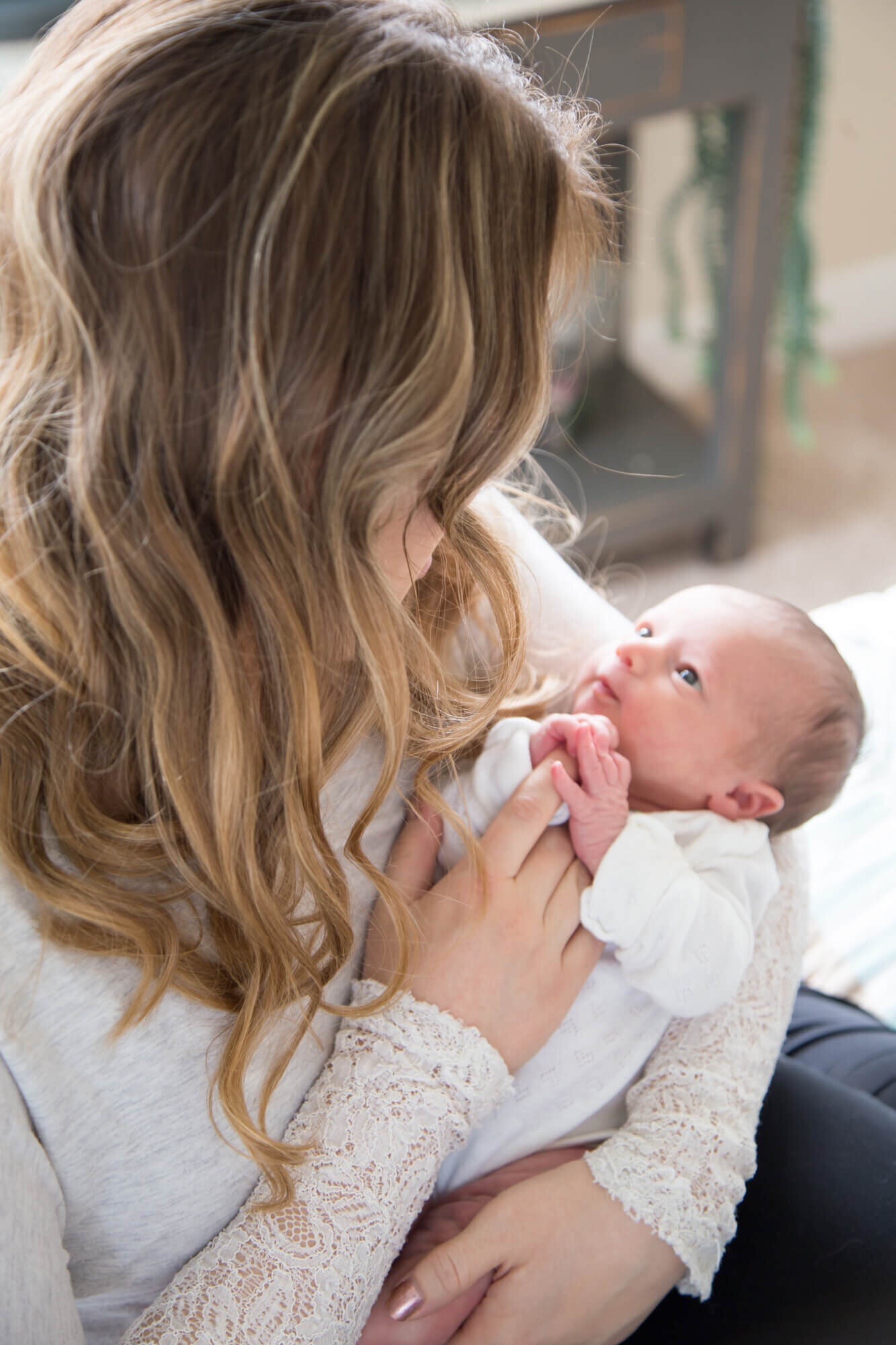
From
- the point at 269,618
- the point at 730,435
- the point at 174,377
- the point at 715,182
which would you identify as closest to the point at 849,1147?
the point at 269,618

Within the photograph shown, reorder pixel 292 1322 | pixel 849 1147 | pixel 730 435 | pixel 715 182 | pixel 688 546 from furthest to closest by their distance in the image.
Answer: pixel 688 546
pixel 730 435
pixel 715 182
pixel 849 1147
pixel 292 1322

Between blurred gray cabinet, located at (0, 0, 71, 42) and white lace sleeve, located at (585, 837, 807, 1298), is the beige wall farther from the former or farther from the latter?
white lace sleeve, located at (585, 837, 807, 1298)

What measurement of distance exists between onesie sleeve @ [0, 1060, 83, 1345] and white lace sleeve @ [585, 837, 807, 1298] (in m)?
0.35

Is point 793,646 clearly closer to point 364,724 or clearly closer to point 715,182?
point 364,724

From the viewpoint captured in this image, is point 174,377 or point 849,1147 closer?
point 174,377

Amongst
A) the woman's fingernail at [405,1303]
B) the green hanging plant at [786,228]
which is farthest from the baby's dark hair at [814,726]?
the green hanging plant at [786,228]

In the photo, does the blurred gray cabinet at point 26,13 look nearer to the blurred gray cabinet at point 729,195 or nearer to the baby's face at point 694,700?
the blurred gray cabinet at point 729,195

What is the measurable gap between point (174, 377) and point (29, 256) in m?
0.09

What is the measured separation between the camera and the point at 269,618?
59 centimetres

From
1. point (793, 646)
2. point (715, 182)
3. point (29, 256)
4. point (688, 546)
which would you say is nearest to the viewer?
point (29, 256)

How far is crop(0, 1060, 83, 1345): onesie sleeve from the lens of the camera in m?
0.57

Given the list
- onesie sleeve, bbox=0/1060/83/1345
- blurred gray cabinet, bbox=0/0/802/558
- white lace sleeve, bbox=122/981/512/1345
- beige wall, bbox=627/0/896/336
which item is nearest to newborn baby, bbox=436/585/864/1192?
white lace sleeve, bbox=122/981/512/1345

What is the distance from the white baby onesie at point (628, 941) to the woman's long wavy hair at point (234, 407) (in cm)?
21

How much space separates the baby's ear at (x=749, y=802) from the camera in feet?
2.97
